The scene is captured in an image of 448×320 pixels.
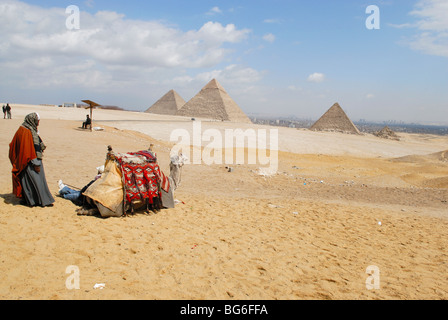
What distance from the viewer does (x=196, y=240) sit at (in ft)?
15.3

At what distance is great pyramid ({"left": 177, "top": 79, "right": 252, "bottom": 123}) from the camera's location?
6306 centimetres

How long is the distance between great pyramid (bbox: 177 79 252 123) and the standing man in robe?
185 ft

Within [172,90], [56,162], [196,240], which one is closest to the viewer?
[196,240]

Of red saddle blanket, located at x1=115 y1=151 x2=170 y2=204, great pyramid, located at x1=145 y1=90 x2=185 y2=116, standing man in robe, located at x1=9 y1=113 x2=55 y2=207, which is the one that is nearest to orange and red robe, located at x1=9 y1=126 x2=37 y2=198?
standing man in robe, located at x1=9 y1=113 x2=55 y2=207

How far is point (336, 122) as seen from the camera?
5472cm

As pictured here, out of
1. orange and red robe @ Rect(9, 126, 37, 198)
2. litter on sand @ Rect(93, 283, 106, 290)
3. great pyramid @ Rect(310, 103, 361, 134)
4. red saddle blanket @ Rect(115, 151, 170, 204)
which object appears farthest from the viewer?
great pyramid @ Rect(310, 103, 361, 134)

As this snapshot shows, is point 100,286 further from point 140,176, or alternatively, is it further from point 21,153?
point 21,153

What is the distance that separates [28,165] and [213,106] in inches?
2408

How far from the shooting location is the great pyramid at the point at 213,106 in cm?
6306

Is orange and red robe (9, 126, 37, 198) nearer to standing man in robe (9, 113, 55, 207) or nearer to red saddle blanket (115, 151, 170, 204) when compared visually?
standing man in robe (9, 113, 55, 207)

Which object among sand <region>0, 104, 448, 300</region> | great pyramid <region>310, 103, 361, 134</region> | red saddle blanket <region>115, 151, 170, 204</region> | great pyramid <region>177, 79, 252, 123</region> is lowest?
sand <region>0, 104, 448, 300</region>

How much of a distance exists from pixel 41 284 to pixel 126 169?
2.47 metres
